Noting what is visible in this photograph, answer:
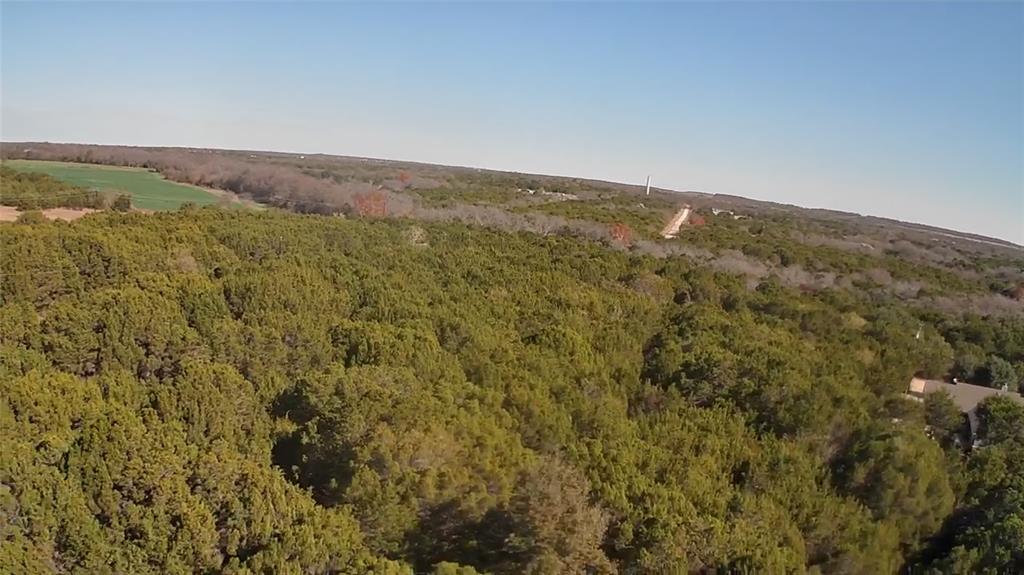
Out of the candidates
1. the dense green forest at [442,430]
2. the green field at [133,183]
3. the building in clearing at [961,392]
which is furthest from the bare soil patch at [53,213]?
the building in clearing at [961,392]

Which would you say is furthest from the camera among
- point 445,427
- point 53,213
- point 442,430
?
point 53,213

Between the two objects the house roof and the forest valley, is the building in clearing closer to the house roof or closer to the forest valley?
the house roof

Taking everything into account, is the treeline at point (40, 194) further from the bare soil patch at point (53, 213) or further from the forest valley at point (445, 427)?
the forest valley at point (445, 427)

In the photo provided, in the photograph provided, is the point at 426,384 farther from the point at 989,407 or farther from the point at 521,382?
the point at 989,407

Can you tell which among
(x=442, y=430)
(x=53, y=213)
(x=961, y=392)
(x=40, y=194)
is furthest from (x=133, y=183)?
(x=961, y=392)

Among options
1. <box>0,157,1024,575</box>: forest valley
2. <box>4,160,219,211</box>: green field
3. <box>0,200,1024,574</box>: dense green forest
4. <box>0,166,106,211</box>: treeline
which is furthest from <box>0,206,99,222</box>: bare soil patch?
<box>0,157,1024,575</box>: forest valley

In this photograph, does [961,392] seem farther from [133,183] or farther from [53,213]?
[133,183]

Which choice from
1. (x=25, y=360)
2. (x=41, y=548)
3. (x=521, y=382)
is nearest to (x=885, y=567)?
(x=521, y=382)
